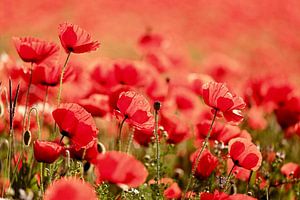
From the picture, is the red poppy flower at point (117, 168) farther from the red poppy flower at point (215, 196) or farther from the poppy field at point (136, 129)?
the red poppy flower at point (215, 196)

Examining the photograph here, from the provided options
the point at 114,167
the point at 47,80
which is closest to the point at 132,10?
the point at 47,80

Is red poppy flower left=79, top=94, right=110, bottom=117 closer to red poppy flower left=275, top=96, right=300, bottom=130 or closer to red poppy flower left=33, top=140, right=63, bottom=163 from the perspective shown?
red poppy flower left=33, top=140, right=63, bottom=163

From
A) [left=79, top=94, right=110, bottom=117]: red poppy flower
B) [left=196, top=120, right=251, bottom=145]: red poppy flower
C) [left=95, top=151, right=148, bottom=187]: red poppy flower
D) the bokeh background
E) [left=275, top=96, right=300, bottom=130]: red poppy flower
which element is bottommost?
[left=95, top=151, right=148, bottom=187]: red poppy flower

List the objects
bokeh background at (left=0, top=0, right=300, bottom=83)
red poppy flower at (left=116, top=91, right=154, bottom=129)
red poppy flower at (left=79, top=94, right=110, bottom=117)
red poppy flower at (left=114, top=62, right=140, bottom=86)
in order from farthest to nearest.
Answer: bokeh background at (left=0, top=0, right=300, bottom=83)
red poppy flower at (left=114, top=62, right=140, bottom=86)
red poppy flower at (left=79, top=94, right=110, bottom=117)
red poppy flower at (left=116, top=91, right=154, bottom=129)

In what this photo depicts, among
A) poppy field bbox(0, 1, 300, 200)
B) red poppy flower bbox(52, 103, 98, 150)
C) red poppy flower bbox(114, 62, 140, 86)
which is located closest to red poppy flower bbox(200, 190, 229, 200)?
poppy field bbox(0, 1, 300, 200)

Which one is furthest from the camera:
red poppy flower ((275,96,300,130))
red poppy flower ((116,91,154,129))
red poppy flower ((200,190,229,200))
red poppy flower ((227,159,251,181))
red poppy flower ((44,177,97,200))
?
red poppy flower ((275,96,300,130))

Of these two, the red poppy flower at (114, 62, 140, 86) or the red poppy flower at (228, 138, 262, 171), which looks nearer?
the red poppy flower at (228, 138, 262, 171)

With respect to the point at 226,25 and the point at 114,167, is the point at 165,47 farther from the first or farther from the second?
the point at 226,25
